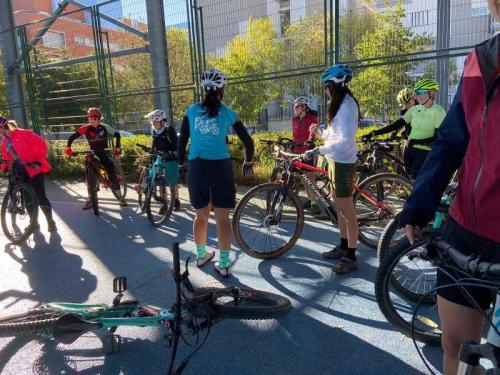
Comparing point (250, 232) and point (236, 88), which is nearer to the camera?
point (250, 232)

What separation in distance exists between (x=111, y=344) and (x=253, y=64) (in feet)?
23.9

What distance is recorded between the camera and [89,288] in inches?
176

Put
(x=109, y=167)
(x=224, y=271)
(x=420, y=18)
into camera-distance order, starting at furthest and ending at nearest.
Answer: (x=109, y=167), (x=420, y=18), (x=224, y=271)

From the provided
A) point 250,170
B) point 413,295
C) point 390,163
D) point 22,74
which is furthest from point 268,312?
point 22,74

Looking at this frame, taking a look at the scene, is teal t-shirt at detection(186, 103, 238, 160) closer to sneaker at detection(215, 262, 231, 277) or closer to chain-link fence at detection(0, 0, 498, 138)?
sneaker at detection(215, 262, 231, 277)

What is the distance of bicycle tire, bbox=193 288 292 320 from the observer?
303 centimetres

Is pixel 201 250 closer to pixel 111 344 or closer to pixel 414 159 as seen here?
pixel 111 344

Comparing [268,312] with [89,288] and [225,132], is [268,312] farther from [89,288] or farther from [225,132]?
[89,288]

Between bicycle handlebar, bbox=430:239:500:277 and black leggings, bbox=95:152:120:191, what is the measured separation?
24.2 feet

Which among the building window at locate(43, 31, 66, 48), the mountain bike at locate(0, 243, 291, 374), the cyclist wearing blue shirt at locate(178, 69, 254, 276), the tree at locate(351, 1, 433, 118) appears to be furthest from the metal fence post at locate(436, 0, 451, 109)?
the building window at locate(43, 31, 66, 48)

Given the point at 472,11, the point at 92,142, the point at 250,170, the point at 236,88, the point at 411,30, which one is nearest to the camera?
the point at 250,170

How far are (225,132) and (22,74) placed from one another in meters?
12.5

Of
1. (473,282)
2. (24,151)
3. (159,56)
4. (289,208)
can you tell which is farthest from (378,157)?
(159,56)

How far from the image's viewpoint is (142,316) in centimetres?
310
